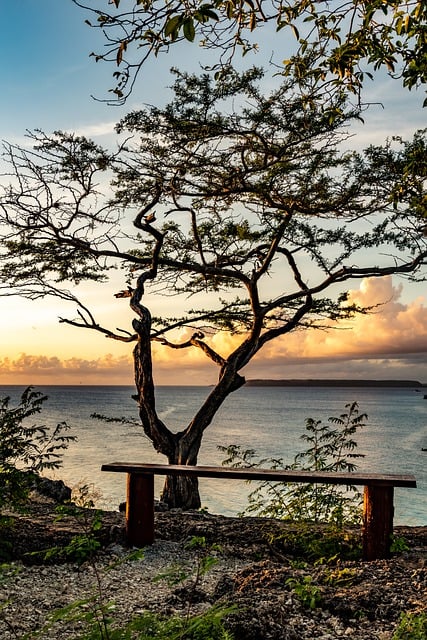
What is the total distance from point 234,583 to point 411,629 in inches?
57.0

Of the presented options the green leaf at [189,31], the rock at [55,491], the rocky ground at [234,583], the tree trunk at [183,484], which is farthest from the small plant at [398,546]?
the rock at [55,491]

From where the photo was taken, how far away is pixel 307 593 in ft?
14.2

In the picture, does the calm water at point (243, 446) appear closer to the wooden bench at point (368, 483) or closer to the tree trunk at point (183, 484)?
the tree trunk at point (183, 484)

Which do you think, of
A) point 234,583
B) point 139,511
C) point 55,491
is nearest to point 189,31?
point 234,583

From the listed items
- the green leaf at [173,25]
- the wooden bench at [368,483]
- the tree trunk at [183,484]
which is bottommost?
the tree trunk at [183,484]

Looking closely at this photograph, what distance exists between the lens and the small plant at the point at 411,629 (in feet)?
11.3

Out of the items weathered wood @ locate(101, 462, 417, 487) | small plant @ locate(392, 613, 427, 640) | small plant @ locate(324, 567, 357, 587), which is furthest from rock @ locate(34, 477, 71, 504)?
small plant @ locate(392, 613, 427, 640)

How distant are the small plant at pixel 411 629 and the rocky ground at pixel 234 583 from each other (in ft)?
0.81

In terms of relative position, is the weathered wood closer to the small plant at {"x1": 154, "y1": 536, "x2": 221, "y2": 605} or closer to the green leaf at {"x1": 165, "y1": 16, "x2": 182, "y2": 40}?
the small plant at {"x1": 154, "y1": 536, "x2": 221, "y2": 605}

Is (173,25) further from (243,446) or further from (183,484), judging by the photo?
(243,446)

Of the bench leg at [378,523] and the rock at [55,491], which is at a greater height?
the bench leg at [378,523]

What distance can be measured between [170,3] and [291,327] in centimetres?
798

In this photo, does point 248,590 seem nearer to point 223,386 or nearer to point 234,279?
point 223,386

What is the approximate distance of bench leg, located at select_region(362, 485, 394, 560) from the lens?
17.7 feet
